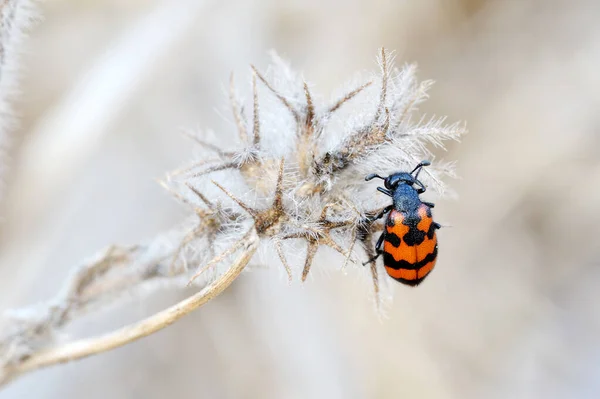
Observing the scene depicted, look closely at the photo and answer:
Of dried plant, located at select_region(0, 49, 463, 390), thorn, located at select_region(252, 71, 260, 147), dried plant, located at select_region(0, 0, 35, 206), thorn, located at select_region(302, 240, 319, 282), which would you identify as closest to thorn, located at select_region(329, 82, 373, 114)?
dried plant, located at select_region(0, 49, 463, 390)

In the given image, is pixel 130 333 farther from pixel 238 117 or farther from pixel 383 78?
pixel 383 78

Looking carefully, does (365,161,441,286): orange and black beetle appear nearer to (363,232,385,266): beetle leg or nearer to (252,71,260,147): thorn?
(363,232,385,266): beetle leg

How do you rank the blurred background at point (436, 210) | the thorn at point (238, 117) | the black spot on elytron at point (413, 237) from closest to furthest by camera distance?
the thorn at point (238, 117) < the black spot on elytron at point (413, 237) < the blurred background at point (436, 210)

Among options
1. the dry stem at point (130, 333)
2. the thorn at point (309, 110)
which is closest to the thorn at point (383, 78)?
the thorn at point (309, 110)

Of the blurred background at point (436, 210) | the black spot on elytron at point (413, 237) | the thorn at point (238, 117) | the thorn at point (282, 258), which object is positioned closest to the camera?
the thorn at point (282, 258)

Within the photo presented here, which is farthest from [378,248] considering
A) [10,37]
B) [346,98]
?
[10,37]

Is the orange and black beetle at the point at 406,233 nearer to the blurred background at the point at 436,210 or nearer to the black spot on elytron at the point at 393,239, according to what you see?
the black spot on elytron at the point at 393,239

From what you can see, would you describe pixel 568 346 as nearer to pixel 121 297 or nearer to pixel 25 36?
pixel 121 297
